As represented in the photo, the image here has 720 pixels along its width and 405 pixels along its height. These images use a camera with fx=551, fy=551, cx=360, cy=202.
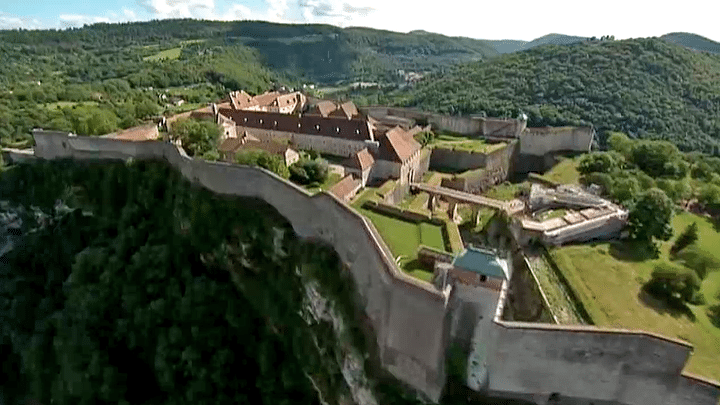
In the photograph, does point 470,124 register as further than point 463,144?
Yes

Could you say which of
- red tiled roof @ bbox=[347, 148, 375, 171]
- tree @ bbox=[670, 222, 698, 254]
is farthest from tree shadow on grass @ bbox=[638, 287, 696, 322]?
red tiled roof @ bbox=[347, 148, 375, 171]

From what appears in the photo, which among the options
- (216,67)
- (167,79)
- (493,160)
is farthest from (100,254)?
(216,67)

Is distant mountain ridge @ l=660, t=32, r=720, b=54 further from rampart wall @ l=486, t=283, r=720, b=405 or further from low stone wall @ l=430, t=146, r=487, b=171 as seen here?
rampart wall @ l=486, t=283, r=720, b=405

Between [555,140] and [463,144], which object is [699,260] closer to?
[555,140]

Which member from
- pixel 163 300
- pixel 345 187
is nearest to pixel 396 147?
pixel 345 187

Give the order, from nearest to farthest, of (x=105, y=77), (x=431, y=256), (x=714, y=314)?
Result: (x=714, y=314) → (x=431, y=256) → (x=105, y=77)
